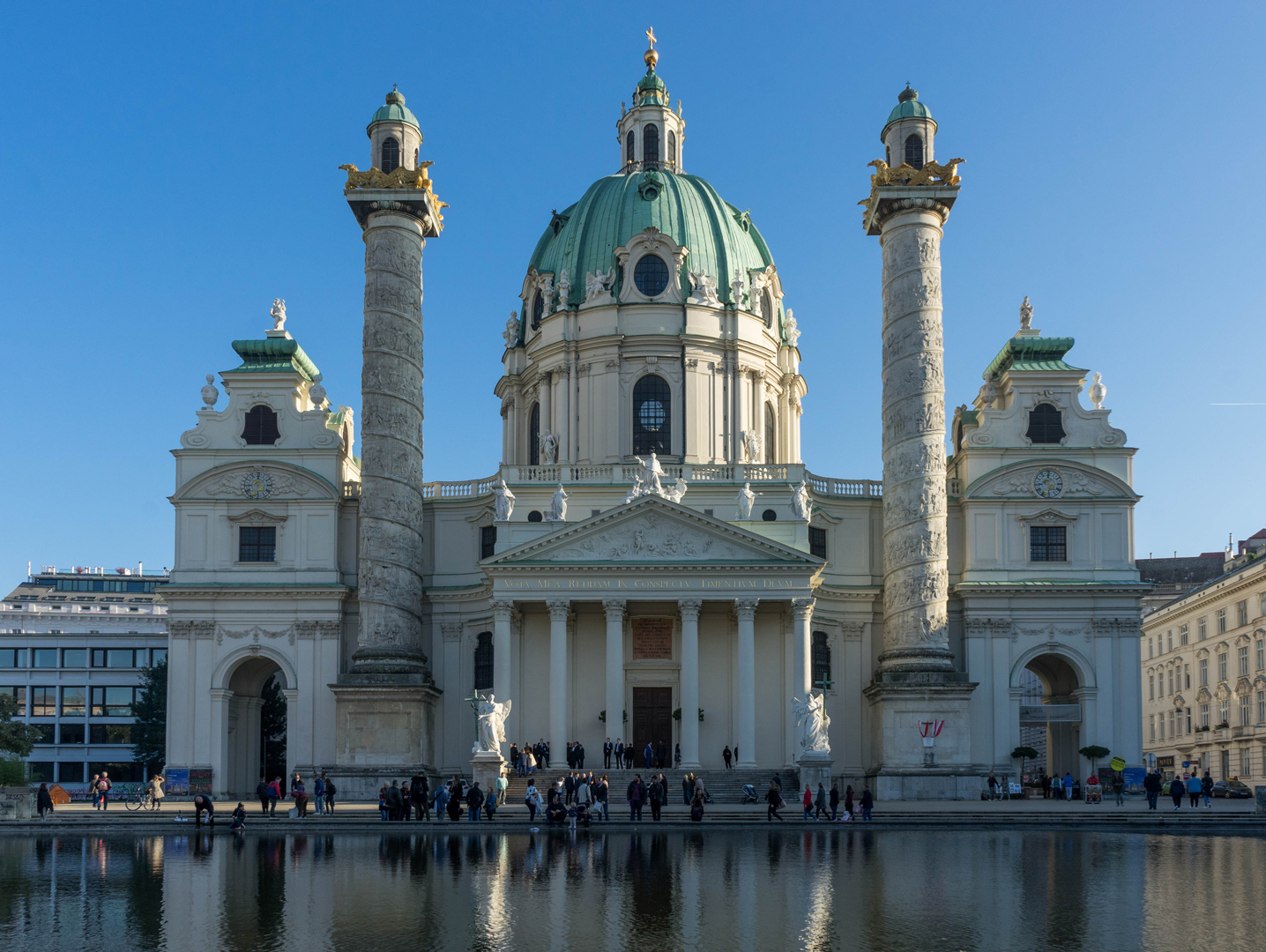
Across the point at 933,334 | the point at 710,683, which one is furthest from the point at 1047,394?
the point at 710,683

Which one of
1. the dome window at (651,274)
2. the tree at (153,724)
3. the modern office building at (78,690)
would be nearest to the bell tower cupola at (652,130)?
the dome window at (651,274)

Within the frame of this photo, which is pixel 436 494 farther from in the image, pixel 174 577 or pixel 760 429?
pixel 760 429

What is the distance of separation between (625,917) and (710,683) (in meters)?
34.5

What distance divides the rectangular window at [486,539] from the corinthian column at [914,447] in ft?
51.4

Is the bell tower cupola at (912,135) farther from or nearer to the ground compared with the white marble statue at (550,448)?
farther from the ground

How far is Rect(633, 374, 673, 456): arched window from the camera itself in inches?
2325

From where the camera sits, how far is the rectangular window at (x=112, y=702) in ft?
293

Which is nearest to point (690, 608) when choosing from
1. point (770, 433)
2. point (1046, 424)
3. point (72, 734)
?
point (770, 433)

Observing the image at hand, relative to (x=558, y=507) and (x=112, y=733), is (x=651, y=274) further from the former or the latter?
(x=112, y=733)

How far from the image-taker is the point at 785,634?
51.9 m

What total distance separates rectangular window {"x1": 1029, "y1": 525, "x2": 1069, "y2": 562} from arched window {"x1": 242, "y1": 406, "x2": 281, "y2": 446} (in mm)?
30056

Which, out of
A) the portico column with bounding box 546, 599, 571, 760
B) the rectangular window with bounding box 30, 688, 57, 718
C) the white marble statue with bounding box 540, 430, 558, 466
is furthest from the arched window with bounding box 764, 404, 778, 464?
the rectangular window with bounding box 30, 688, 57, 718

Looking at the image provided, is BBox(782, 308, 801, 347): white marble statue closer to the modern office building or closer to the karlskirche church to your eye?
the karlskirche church

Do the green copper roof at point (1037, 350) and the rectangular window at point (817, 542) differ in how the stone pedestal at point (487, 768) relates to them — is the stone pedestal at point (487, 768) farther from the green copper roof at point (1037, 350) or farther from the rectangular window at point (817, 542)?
the green copper roof at point (1037, 350)
